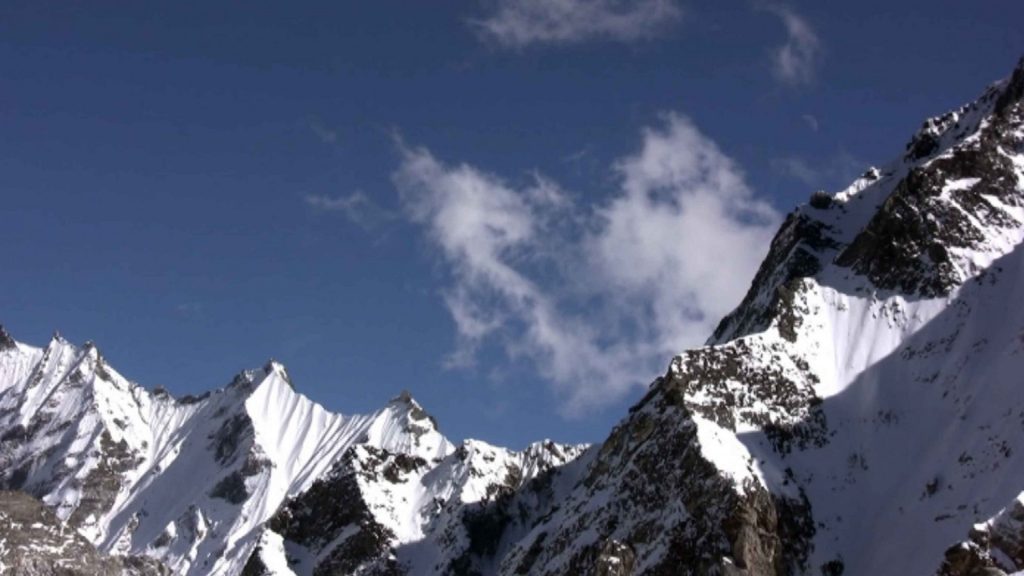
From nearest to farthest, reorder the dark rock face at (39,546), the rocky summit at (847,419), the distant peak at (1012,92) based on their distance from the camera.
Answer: the rocky summit at (847,419) < the distant peak at (1012,92) < the dark rock face at (39,546)

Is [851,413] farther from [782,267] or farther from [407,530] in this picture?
[407,530]

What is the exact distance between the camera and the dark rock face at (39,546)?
164m

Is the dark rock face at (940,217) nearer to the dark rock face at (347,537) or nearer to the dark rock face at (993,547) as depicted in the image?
the dark rock face at (993,547)

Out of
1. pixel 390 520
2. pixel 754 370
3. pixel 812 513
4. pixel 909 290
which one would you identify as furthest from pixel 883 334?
pixel 390 520

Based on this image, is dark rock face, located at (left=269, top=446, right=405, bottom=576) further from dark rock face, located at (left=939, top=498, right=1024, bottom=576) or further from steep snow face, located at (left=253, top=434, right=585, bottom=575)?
dark rock face, located at (left=939, top=498, right=1024, bottom=576)

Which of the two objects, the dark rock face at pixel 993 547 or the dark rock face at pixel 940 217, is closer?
the dark rock face at pixel 993 547

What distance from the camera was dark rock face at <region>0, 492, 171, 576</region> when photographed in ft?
538

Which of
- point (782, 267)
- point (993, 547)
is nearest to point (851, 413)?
point (782, 267)

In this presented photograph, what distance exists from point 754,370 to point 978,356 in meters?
22.7

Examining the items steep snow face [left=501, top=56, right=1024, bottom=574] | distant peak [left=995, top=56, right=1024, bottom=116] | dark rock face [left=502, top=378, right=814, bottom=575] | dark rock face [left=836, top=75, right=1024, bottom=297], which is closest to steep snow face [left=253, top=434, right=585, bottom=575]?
steep snow face [left=501, top=56, right=1024, bottom=574]

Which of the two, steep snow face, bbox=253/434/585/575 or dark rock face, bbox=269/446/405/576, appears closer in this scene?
steep snow face, bbox=253/434/585/575

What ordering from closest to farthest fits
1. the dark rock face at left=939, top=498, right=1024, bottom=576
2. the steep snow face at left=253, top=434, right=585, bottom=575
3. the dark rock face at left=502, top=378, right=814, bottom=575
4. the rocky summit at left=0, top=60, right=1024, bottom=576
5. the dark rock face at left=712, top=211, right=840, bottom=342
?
the dark rock face at left=939, top=498, right=1024, bottom=576 < the rocky summit at left=0, top=60, right=1024, bottom=576 < the dark rock face at left=502, top=378, right=814, bottom=575 < the dark rock face at left=712, top=211, right=840, bottom=342 < the steep snow face at left=253, top=434, right=585, bottom=575

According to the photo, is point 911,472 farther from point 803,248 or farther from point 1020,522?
point 803,248

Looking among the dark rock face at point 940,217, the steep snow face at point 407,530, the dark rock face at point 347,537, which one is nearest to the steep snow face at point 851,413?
the dark rock face at point 940,217
